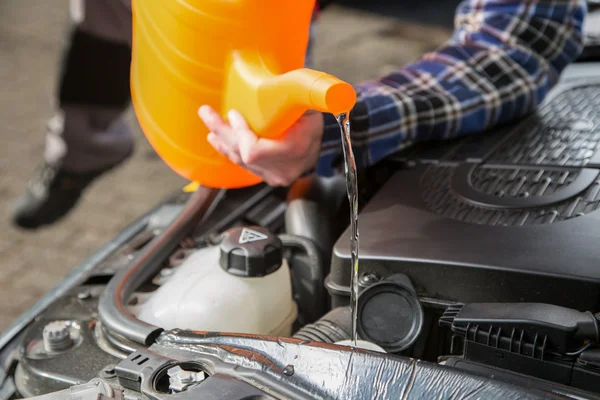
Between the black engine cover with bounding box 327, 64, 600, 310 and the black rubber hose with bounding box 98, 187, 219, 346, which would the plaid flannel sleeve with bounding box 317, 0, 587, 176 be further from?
the black rubber hose with bounding box 98, 187, 219, 346

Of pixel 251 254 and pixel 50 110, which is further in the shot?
pixel 50 110

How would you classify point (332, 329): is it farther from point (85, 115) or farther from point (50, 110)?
point (50, 110)

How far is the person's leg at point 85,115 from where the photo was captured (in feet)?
5.87

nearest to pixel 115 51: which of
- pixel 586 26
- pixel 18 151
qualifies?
pixel 18 151

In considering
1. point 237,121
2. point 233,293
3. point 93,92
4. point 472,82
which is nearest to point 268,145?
point 237,121

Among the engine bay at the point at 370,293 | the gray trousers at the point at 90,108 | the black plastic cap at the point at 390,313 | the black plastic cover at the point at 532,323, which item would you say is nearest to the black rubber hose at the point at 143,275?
the engine bay at the point at 370,293

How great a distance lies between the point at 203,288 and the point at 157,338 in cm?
10

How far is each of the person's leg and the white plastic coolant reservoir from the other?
45.6 inches

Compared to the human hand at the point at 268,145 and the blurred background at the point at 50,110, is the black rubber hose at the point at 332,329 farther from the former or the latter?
the blurred background at the point at 50,110

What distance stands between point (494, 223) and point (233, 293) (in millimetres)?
318

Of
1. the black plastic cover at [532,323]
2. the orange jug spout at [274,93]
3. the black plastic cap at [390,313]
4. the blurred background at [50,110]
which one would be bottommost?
the blurred background at [50,110]

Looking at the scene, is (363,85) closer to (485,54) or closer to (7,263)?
(485,54)

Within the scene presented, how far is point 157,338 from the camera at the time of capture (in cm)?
72

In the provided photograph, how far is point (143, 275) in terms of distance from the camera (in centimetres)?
88
